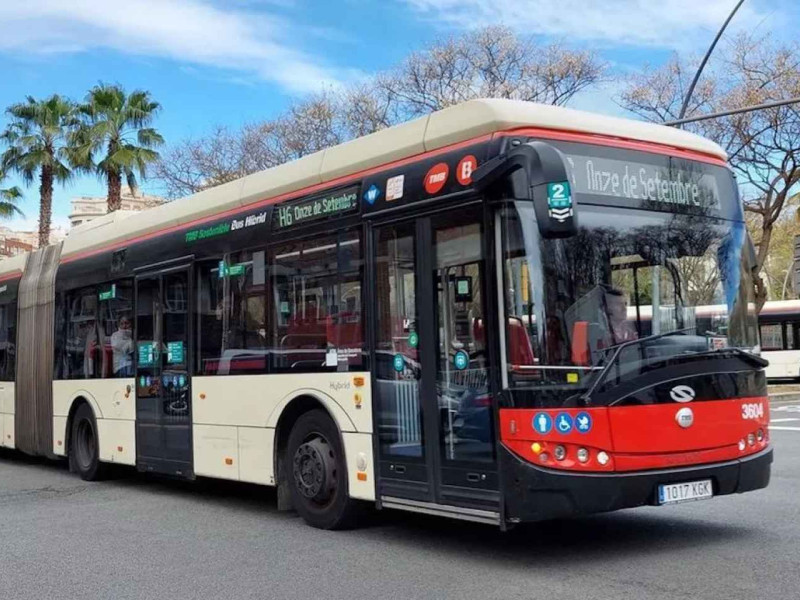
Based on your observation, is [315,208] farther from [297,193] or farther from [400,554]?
[400,554]

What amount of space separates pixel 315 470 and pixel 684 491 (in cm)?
314

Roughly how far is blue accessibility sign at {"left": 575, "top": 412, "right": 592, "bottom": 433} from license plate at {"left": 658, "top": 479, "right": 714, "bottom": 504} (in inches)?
27.4

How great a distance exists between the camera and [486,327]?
667 cm

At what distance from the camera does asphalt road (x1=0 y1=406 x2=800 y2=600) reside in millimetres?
6168

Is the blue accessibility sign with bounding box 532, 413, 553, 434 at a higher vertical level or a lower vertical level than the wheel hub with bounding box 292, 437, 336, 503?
higher

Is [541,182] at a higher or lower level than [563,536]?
higher

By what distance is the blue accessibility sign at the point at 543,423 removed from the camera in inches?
250

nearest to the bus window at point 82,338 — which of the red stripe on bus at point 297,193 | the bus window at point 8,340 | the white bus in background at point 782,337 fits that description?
the red stripe on bus at point 297,193

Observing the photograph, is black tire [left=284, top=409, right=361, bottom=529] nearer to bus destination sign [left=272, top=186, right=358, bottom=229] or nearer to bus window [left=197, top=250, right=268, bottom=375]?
bus window [left=197, top=250, right=268, bottom=375]

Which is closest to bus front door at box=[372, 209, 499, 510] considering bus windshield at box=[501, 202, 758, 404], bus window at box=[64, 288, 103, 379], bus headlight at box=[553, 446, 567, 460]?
bus windshield at box=[501, 202, 758, 404]

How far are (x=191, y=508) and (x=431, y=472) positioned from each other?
12.9 feet

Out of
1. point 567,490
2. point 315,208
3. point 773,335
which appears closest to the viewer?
point 567,490

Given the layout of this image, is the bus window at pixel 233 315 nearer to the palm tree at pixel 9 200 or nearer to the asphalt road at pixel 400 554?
the asphalt road at pixel 400 554

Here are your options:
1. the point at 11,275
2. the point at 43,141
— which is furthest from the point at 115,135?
the point at 11,275
